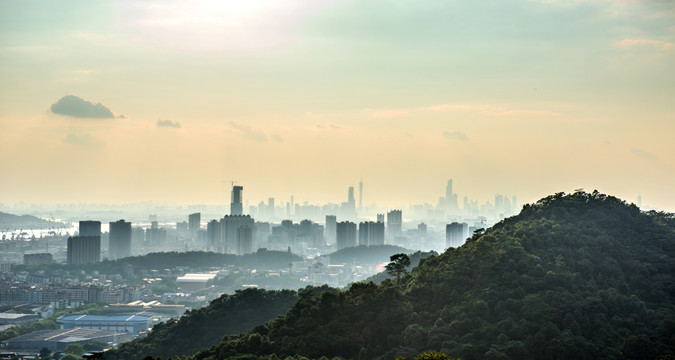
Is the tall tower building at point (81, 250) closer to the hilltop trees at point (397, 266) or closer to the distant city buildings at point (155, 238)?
the distant city buildings at point (155, 238)

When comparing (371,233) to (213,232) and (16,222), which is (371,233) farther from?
(16,222)

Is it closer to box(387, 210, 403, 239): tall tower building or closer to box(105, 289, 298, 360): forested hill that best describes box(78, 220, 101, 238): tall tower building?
box(387, 210, 403, 239): tall tower building

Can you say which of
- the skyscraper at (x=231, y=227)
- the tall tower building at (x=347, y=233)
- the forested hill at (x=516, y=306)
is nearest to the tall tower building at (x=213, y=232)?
the skyscraper at (x=231, y=227)

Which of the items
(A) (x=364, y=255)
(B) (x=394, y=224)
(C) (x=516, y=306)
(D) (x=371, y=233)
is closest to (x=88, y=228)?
(A) (x=364, y=255)

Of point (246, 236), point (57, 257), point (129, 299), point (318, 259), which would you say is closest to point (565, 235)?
point (129, 299)

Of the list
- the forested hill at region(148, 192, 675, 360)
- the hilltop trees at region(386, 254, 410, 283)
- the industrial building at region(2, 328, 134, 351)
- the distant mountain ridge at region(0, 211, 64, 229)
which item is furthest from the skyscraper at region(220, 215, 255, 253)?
the forested hill at region(148, 192, 675, 360)

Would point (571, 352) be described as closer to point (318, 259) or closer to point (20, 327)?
point (20, 327)
